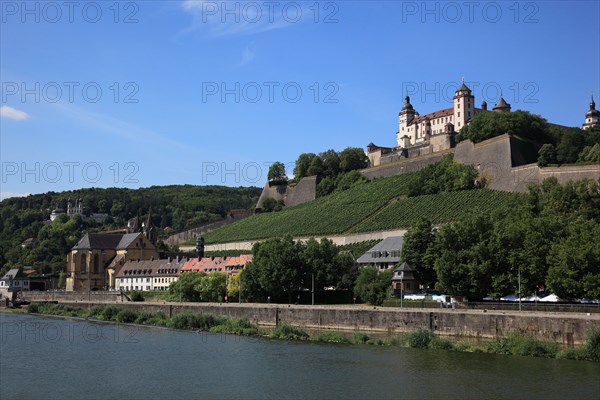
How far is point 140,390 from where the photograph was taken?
33.4 meters

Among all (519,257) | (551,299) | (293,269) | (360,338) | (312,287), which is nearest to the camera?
(360,338)

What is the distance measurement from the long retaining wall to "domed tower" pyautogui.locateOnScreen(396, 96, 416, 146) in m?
79.6

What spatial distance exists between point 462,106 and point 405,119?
1746cm

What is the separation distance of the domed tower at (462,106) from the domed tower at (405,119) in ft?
47.5

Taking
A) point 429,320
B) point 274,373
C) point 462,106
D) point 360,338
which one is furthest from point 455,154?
point 274,373

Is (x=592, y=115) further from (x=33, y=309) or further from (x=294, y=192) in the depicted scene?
(x=33, y=309)

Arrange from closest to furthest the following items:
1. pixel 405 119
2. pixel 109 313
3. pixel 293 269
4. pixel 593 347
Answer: pixel 593 347 → pixel 293 269 → pixel 109 313 → pixel 405 119

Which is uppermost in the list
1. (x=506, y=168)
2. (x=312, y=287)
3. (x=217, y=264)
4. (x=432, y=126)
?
(x=432, y=126)

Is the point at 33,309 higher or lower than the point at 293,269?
lower

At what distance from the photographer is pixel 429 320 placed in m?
49.9

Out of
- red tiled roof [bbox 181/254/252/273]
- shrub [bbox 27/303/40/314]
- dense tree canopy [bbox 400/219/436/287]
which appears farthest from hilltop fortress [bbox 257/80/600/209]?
shrub [bbox 27/303/40/314]

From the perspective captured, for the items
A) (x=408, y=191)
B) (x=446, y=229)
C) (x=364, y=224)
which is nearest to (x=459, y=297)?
(x=446, y=229)

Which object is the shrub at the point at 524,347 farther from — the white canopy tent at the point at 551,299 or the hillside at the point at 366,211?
the hillside at the point at 366,211

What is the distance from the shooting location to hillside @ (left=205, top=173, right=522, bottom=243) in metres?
85.9
